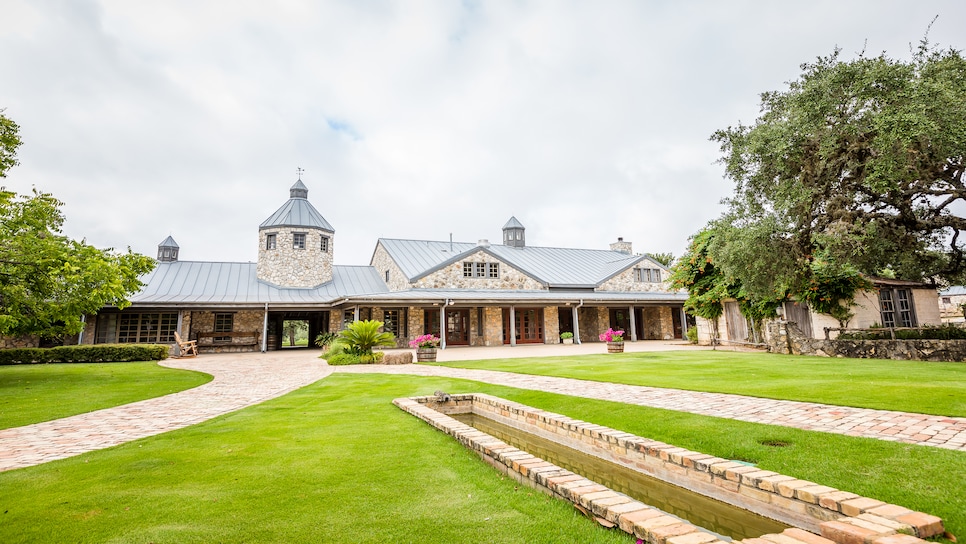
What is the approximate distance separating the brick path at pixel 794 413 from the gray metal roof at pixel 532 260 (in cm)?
1568

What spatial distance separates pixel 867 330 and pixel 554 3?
13064 mm

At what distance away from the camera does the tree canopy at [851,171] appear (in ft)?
26.1

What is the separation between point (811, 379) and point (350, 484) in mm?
8171

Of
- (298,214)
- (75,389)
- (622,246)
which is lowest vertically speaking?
(75,389)

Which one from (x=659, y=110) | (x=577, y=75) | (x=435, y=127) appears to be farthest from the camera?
(x=435, y=127)

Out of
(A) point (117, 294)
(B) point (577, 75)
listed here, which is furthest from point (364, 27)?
(A) point (117, 294)

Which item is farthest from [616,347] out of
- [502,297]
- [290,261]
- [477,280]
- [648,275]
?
[290,261]

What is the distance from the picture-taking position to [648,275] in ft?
89.7

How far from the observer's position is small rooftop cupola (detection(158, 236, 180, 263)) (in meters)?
24.9

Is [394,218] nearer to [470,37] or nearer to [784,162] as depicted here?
[470,37]

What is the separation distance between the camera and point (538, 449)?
4645 millimetres

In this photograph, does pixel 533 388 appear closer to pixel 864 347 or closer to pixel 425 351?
pixel 425 351

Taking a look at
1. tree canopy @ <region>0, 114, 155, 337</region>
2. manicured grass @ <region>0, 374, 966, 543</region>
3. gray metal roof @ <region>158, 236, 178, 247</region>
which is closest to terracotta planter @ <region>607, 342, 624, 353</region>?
manicured grass @ <region>0, 374, 966, 543</region>

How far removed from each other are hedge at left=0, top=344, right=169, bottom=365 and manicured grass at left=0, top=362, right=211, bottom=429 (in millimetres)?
4005
